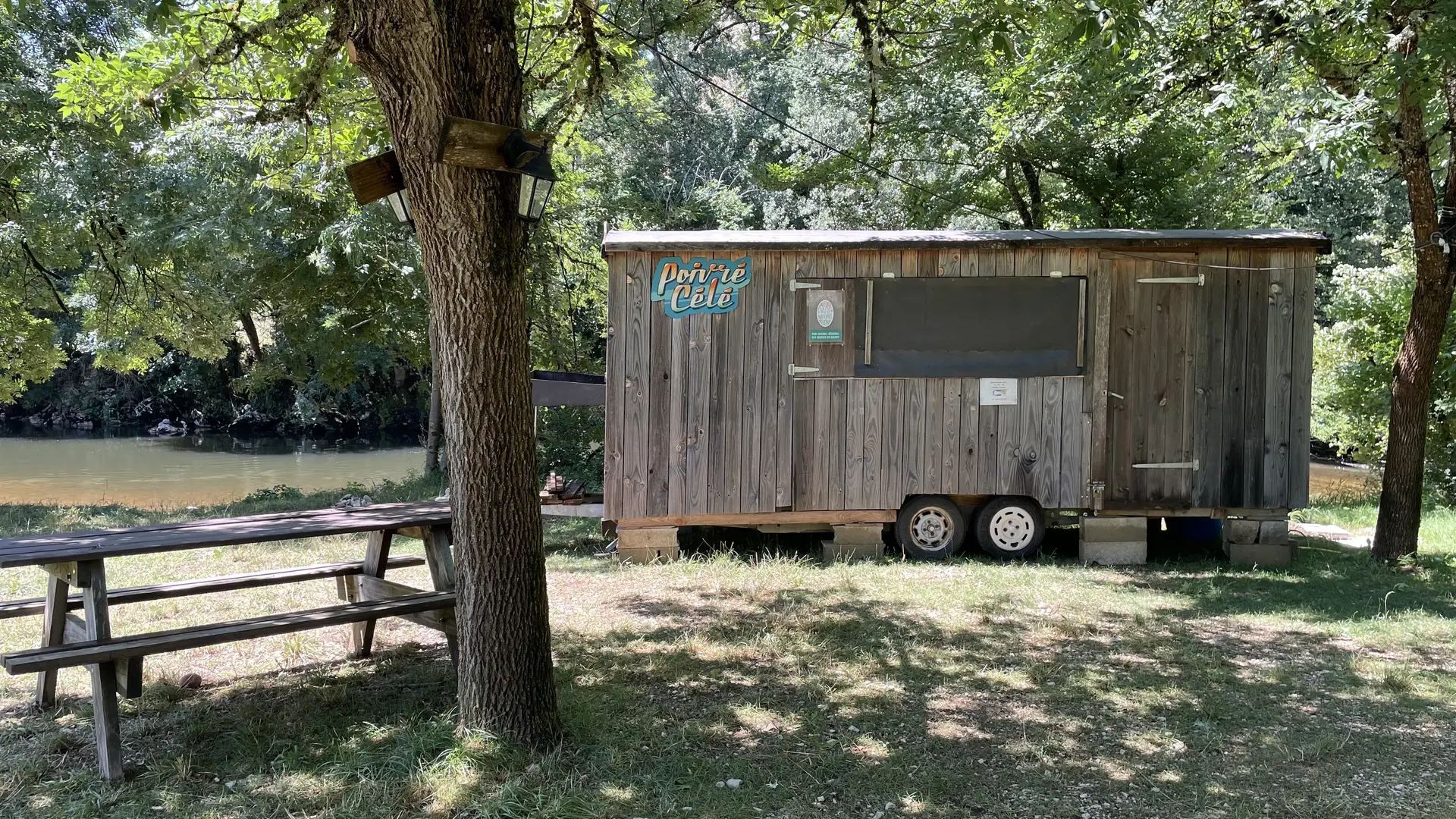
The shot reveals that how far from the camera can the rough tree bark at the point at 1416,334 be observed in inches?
293

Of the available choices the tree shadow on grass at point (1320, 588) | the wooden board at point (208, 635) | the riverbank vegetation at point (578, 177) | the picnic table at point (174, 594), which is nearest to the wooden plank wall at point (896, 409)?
the tree shadow on grass at point (1320, 588)

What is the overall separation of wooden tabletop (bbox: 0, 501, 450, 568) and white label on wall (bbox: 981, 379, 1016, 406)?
15.3 feet

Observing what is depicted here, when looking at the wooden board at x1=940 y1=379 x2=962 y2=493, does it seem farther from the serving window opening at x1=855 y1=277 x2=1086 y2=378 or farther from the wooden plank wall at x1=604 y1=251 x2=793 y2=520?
the wooden plank wall at x1=604 y1=251 x2=793 y2=520

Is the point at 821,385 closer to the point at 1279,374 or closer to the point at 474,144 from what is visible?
the point at 1279,374

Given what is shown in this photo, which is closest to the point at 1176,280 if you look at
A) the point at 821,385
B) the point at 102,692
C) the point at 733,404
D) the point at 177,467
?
the point at 821,385

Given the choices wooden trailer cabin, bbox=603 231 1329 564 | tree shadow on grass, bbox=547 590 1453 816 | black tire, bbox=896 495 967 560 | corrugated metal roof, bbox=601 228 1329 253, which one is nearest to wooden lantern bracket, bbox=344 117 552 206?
tree shadow on grass, bbox=547 590 1453 816

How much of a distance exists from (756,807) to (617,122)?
1855 cm

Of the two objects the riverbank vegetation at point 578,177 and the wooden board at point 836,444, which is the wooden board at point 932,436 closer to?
the wooden board at point 836,444

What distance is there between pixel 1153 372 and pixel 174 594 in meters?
6.92

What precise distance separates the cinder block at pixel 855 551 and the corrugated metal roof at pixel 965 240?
7.84 feet

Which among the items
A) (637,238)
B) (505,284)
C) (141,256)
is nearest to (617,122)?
(141,256)

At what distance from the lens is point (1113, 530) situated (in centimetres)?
824

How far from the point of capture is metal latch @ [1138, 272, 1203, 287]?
26.3 feet

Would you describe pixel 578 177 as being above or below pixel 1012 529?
above
